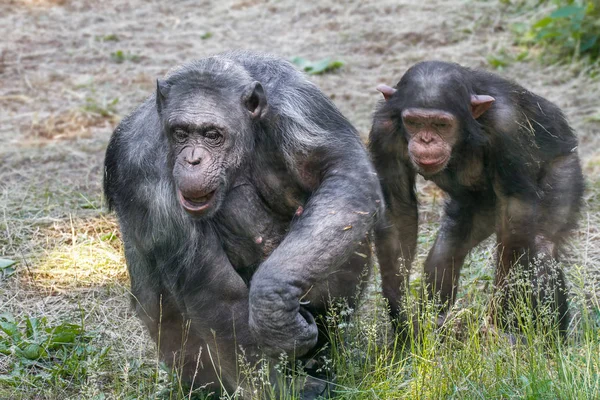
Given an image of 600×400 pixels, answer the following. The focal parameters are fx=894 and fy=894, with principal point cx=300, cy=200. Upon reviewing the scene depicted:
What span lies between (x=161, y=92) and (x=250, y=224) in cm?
96

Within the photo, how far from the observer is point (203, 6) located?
619 inches

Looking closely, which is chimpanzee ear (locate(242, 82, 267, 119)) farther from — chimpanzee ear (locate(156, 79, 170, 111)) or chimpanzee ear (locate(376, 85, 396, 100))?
chimpanzee ear (locate(376, 85, 396, 100))

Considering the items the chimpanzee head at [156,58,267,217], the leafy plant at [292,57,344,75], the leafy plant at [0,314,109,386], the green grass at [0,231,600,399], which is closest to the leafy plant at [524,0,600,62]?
the leafy plant at [292,57,344,75]

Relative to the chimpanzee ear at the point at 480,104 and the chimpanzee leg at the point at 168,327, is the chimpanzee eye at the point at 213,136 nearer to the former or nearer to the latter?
the chimpanzee leg at the point at 168,327

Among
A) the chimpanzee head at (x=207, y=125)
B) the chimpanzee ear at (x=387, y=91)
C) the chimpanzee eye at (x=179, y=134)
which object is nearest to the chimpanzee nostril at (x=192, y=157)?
the chimpanzee head at (x=207, y=125)

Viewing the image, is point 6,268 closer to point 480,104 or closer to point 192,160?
point 192,160

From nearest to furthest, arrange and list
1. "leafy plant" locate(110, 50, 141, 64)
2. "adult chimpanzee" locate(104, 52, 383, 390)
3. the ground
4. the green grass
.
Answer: the green grass < "adult chimpanzee" locate(104, 52, 383, 390) < the ground < "leafy plant" locate(110, 50, 141, 64)

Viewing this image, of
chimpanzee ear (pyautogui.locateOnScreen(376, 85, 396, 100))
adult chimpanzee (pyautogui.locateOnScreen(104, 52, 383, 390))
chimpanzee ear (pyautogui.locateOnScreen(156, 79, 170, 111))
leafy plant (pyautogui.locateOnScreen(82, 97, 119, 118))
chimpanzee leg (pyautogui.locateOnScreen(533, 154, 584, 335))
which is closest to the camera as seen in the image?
adult chimpanzee (pyautogui.locateOnScreen(104, 52, 383, 390))

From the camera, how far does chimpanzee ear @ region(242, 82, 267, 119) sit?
204 inches

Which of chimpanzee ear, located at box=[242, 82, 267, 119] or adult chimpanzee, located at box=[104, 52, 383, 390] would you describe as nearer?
adult chimpanzee, located at box=[104, 52, 383, 390]

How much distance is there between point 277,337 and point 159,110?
1.57 metres

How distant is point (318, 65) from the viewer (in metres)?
12.3

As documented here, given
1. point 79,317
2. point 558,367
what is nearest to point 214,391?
point 79,317

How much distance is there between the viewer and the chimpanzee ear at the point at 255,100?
5.17 meters
